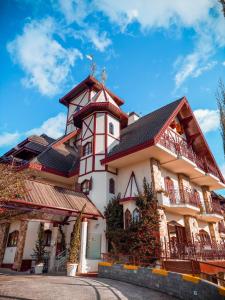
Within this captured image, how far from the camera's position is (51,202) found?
41.7 ft

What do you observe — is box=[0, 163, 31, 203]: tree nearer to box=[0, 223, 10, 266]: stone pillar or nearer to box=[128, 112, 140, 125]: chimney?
box=[0, 223, 10, 266]: stone pillar

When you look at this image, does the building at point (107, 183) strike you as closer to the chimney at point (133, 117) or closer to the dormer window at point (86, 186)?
the dormer window at point (86, 186)

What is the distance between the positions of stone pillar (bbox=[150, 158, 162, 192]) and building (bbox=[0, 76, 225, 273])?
7 centimetres

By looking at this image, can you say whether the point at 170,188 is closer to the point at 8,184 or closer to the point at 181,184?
the point at 181,184

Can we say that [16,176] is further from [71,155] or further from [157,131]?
[71,155]

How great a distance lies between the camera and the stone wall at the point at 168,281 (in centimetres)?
703

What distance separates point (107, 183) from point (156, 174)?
3.74 m

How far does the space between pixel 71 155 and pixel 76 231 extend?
11324 mm

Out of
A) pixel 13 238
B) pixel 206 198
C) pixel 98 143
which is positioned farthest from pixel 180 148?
pixel 13 238

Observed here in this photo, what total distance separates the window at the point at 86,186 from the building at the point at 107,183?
0.26 ft

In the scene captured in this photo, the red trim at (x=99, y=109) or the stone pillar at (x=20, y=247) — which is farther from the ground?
the red trim at (x=99, y=109)

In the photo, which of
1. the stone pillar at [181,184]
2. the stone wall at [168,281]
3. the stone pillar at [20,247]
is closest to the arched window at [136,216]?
the stone wall at [168,281]

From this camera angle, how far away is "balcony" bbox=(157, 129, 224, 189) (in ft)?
53.8

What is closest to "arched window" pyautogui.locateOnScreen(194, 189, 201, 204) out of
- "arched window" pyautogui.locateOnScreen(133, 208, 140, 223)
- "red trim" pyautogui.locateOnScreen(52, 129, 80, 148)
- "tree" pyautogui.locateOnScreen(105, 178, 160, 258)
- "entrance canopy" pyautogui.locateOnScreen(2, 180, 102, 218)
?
"tree" pyautogui.locateOnScreen(105, 178, 160, 258)
